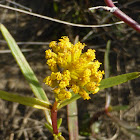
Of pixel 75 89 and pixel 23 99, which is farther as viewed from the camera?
pixel 23 99

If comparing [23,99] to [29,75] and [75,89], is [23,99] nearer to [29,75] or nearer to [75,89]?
[29,75]

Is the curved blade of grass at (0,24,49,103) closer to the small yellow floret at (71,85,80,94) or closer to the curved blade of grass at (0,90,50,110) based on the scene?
the curved blade of grass at (0,90,50,110)

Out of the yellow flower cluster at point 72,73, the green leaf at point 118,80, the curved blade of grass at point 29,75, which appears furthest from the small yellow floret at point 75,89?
the curved blade of grass at point 29,75

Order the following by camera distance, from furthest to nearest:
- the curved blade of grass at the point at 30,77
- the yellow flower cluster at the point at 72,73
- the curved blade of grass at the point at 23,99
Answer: the curved blade of grass at the point at 30,77, the curved blade of grass at the point at 23,99, the yellow flower cluster at the point at 72,73

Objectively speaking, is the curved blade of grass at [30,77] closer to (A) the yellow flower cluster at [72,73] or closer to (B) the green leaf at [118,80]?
(A) the yellow flower cluster at [72,73]

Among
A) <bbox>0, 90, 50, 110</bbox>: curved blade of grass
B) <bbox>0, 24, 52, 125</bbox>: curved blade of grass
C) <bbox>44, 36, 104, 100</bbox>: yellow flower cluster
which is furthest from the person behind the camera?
<bbox>0, 24, 52, 125</bbox>: curved blade of grass

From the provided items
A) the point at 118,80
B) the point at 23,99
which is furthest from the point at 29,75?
the point at 118,80

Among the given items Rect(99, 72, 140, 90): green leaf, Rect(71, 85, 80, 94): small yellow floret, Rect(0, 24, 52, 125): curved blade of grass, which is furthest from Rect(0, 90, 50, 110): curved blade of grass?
Rect(99, 72, 140, 90): green leaf

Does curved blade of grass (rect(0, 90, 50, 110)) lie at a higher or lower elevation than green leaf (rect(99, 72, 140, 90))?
lower

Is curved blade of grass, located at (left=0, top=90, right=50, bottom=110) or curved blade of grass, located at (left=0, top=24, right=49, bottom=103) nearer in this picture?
curved blade of grass, located at (left=0, top=90, right=50, bottom=110)
